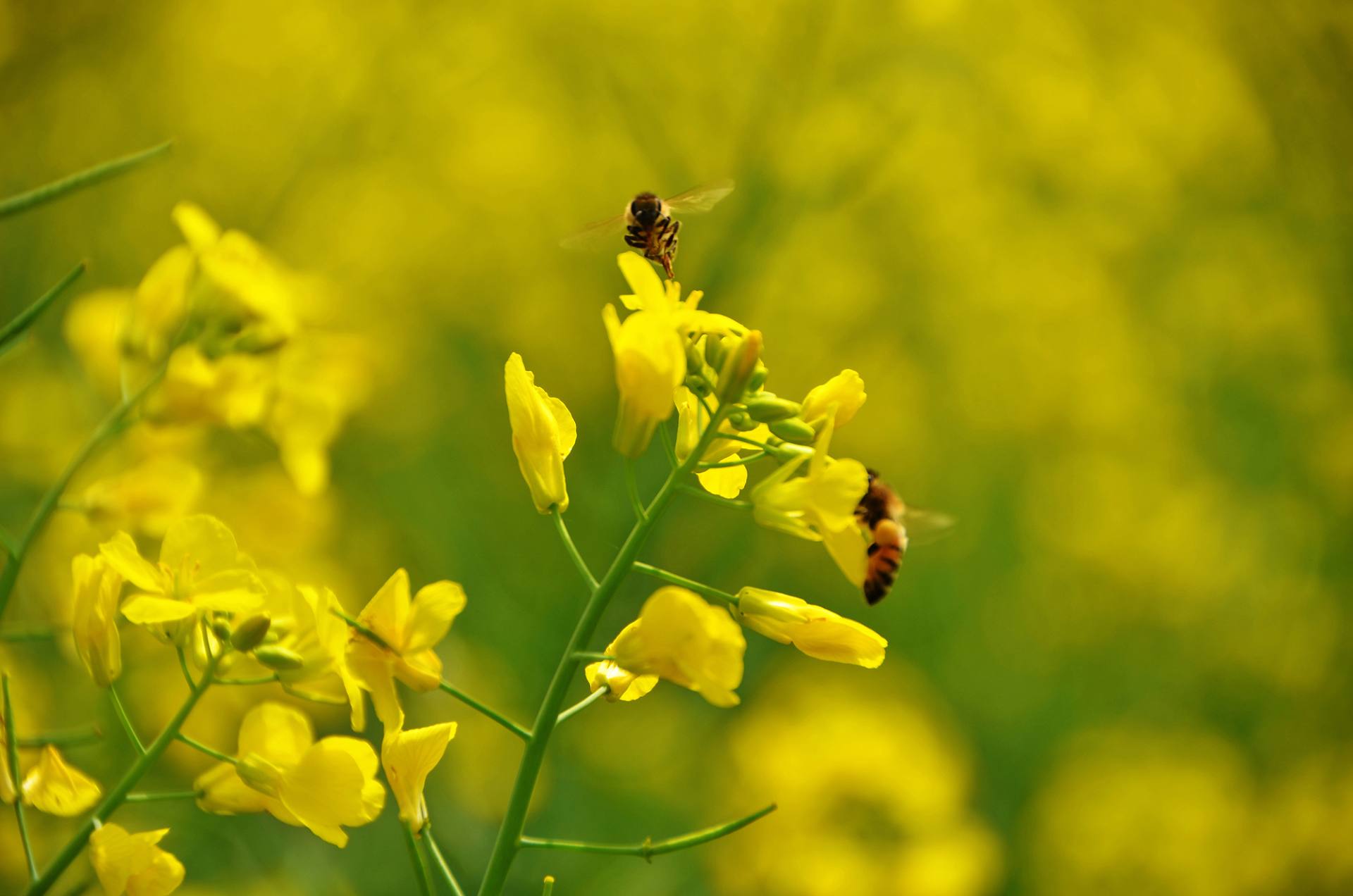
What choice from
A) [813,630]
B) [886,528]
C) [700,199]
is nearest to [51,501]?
[813,630]

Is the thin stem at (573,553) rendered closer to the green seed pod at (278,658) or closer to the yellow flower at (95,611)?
the green seed pod at (278,658)

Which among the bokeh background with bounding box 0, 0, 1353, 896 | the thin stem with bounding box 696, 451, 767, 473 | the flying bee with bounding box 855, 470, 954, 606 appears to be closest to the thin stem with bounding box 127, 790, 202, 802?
the thin stem with bounding box 696, 451, 767, 473

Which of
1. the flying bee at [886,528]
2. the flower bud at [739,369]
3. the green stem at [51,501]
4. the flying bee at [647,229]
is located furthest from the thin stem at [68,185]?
the flying bee at [647,229]

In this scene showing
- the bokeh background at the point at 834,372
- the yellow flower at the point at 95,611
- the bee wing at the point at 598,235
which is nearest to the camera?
the yellow flower at the point at 95,611

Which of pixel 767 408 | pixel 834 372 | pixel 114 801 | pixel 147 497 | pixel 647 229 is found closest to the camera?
pixel 114 801

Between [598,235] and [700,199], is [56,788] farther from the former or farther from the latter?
[700,199]

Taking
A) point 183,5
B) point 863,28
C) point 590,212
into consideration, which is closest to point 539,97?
point 590,212
